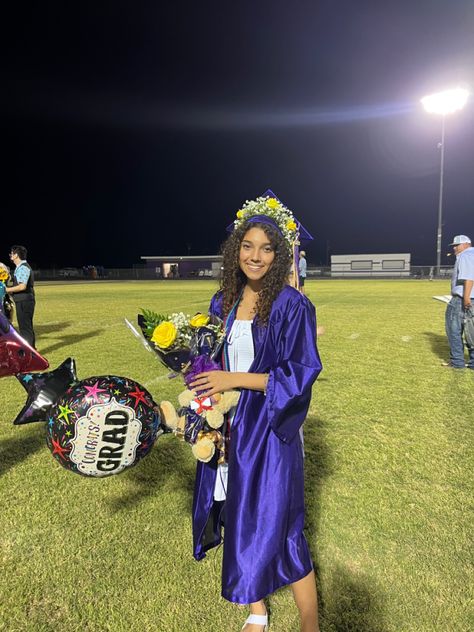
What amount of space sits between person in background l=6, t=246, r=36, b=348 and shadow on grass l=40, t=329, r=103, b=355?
2.53 ft

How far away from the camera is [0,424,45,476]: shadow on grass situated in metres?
3.78

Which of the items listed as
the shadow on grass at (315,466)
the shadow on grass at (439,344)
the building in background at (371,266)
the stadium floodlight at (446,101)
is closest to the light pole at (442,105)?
the stadium floodlight at (446,101)

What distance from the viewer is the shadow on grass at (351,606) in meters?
2.04

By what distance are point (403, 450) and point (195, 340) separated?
304 centimetres

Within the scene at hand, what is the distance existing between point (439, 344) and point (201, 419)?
336 inches

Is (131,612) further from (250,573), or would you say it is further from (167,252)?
(167,252)

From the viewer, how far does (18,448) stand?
4.07 metres

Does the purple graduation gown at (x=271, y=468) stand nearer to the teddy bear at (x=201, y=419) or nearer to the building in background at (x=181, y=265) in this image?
the teddy bear at (x=201, y=419)

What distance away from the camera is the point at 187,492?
3254 millimetres

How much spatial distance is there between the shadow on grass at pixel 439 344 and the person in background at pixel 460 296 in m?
0.85

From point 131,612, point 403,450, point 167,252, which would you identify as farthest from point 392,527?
point 167,252

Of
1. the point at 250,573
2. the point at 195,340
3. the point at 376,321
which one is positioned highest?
the point at 195,340

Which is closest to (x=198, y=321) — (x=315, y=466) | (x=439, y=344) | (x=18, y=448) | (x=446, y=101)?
(x=315, y=466)

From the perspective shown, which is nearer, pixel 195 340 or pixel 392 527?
pixel 195 340
